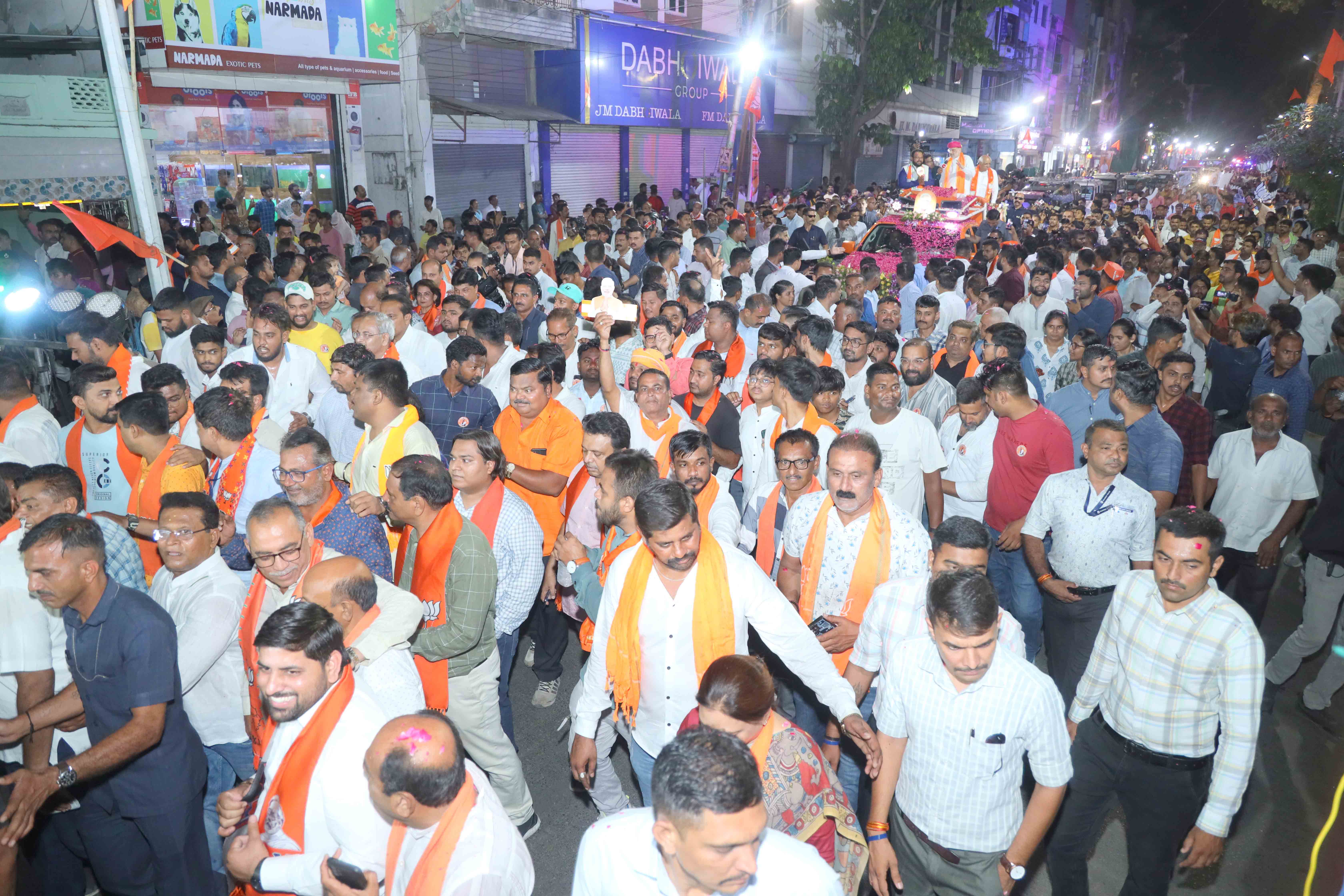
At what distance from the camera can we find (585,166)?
76.3 ft

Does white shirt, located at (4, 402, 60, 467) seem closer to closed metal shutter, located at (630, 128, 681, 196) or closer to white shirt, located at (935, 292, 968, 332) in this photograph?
white shirt, located at (935, 292, 968, 332)

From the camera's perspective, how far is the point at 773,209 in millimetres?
18156

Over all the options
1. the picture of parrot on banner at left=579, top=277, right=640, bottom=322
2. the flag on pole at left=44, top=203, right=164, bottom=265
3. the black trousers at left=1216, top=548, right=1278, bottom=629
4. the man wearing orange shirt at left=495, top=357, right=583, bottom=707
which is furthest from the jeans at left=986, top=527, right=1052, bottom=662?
the flag on pole at left=44, top=203, right=164, bottom=265

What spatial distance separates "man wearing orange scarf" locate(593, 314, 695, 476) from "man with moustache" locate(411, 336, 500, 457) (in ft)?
2.80

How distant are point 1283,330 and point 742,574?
605 centimetres

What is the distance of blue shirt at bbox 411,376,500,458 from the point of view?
19.2 ft

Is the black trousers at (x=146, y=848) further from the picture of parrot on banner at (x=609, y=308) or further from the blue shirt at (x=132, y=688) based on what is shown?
the picture of parrot on banner at (x=609, y=308)

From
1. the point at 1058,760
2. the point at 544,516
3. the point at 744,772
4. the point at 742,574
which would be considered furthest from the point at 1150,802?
the point at 544,516

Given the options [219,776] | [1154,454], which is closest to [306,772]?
[219,776]

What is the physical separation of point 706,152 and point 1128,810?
2691 centimetres

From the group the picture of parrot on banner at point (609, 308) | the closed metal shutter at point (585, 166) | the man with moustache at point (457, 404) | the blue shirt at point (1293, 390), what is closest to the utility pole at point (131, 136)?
the man with moustache at point (457, 404)

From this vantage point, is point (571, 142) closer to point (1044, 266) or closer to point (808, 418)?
point (1044, 266)

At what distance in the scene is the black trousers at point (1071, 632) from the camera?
446 cm

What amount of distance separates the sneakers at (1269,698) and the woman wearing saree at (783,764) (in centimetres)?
385
